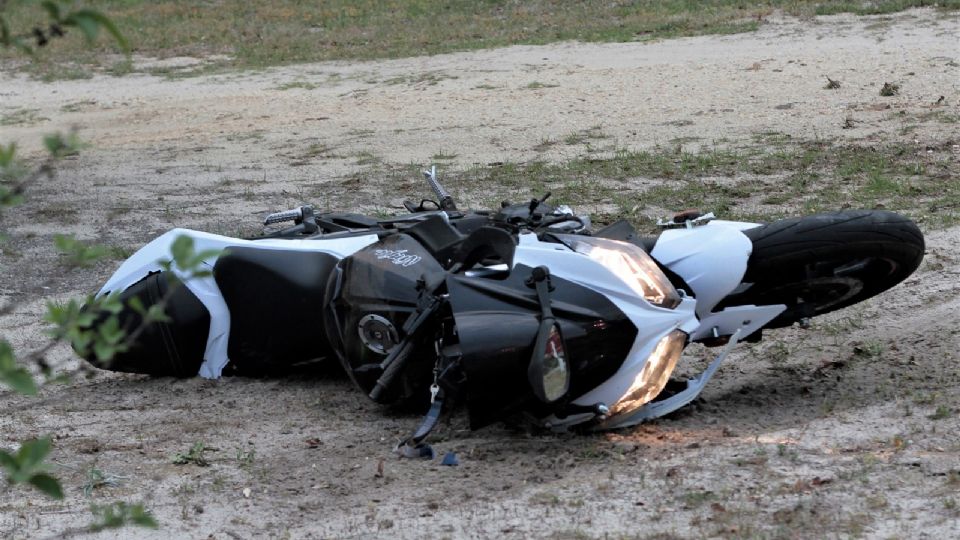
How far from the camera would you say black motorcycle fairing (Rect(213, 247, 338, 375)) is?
229 inches

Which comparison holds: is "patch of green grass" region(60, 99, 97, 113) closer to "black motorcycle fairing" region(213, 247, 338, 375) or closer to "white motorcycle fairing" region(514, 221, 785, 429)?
"black motorcycle fairing" region(213, 247, 338, 375)

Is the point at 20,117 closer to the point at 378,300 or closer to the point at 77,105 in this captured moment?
the point at 77,105

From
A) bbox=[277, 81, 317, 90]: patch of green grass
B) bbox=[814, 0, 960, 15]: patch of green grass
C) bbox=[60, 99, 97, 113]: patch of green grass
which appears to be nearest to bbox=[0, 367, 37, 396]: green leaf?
bbox=[277, 81, 317, 90]: patch of green grass

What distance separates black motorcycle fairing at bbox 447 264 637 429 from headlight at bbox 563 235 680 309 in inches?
6.9

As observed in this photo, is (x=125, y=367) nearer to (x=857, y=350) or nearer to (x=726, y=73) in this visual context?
(x=857, y=350)

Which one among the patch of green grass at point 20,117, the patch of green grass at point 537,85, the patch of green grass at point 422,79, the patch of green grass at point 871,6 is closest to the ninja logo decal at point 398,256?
the patch of green grass at point 537,85

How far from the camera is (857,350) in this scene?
5.93 metres

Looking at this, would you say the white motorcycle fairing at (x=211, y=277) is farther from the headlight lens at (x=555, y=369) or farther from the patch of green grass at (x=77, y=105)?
the patch of green grass at (x=77, y=105)

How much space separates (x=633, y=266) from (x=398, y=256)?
93cm

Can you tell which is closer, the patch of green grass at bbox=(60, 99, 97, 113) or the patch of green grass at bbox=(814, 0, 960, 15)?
the patch of green grass at bbox=(60, 99, 97, 113)

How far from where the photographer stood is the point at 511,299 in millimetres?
4781

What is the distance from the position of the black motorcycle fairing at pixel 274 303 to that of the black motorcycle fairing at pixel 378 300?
0.36 m

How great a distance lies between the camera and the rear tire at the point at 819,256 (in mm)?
5340

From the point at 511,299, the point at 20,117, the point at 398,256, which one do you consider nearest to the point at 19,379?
the point at 511,299
